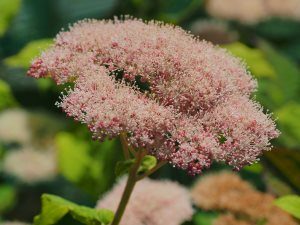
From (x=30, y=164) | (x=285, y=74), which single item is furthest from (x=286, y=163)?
(x=30, y=164)

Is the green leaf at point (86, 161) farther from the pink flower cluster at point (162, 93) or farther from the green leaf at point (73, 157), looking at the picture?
the pink flower cluster at point (162, 93)

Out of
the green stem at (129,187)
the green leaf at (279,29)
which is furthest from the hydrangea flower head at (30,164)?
the green leaf at (279,29)

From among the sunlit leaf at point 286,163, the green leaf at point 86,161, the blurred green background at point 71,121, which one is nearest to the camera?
the sunlit leaf at point 286,163

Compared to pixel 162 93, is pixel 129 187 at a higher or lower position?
lower

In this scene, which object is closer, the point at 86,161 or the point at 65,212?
the point at 65,212

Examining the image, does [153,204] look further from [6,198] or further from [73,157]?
[6,198]

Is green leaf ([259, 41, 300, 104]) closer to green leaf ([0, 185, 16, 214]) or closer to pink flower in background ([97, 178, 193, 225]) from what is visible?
pink flower in background ([97, 178, 193, 225])

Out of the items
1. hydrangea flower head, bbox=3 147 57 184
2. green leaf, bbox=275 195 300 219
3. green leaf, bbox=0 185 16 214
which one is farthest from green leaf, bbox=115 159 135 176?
hydrangea flower head, bbox=3 147 57 184
